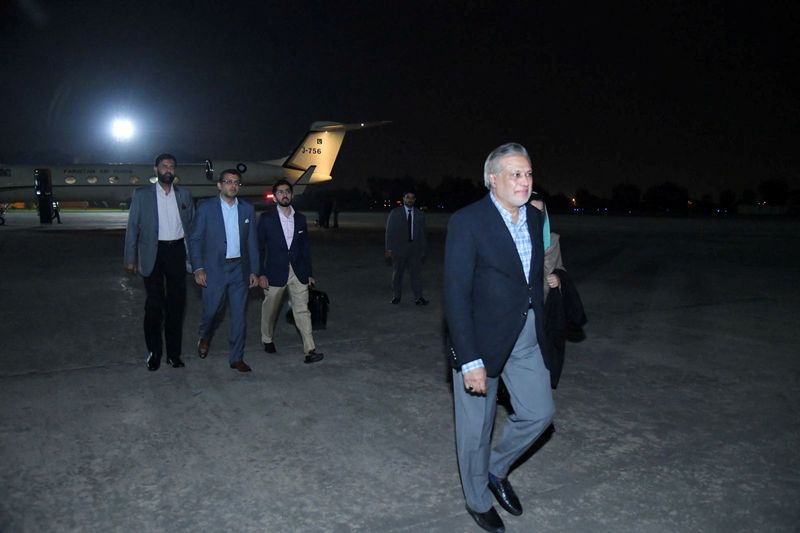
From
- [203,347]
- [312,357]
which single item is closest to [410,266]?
[312,357]

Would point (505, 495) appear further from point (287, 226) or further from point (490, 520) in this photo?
point (287, 226)

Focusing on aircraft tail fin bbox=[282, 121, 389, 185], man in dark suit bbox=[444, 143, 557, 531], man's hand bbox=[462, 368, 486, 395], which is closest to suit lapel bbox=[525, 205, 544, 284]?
man in dark suit bbox=[444, 143, 557, 531]

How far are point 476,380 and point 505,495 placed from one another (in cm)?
77

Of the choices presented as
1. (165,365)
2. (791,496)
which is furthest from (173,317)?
(791,496)

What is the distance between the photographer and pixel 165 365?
572cm

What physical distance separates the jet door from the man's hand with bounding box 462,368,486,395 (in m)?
33.1

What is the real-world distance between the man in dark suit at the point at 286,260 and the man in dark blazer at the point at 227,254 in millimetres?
235

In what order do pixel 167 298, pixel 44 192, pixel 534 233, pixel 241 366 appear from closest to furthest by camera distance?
pixel 534 233
pixel 241 366
pixel 167 298
pixel 44 192

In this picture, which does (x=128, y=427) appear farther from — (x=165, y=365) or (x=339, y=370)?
(x=339, y=370)

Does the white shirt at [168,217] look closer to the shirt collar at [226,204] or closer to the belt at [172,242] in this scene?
the belt at [172,242]

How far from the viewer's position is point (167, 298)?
574 centimetres

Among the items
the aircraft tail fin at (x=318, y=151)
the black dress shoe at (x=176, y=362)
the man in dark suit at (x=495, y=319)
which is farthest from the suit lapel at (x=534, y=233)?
the aircraft tail fin at (x=318, y=151)

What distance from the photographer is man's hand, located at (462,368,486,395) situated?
2.80 meters

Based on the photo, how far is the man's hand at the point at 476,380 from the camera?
9.18ft
